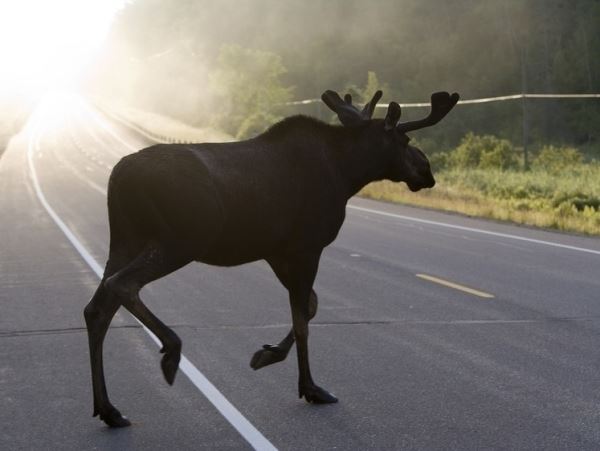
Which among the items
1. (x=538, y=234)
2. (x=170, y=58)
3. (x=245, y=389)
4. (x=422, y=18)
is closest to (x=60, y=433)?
(x=245, y=389)

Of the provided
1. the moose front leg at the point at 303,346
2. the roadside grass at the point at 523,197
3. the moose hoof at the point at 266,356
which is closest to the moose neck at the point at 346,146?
the moose front leg at the point at 303,346

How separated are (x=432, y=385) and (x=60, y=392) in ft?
8.26

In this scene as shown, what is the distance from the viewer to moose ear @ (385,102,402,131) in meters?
6.14

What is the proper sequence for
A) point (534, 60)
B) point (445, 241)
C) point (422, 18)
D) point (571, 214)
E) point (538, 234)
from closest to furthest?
point (445, 241) → point (538, 234) → point (571, 214) → point (534, 60) → point (422, 18)

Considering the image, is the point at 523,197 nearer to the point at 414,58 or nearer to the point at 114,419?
the point at 114,419

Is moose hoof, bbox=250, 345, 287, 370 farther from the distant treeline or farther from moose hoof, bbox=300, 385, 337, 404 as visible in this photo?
the distant treeline

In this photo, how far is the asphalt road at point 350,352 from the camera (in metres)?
5.80

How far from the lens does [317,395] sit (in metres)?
6.36

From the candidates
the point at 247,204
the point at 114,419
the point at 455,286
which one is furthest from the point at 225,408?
the point at 455,286

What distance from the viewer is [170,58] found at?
14938cm

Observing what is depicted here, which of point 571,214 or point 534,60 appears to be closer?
point 571,214

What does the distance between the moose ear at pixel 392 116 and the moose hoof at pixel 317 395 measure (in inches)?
67.9

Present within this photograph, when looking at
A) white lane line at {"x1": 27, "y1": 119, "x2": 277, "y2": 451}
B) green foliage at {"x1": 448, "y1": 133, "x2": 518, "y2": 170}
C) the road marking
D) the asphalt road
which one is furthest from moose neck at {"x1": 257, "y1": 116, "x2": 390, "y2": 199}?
green foliage at {"x1": 448, "y1": 133, "x2": 518, "y2": 170}

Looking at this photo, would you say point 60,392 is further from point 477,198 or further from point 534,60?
point 534,60
